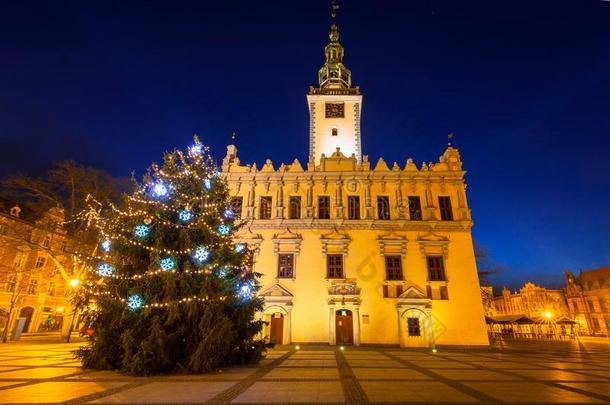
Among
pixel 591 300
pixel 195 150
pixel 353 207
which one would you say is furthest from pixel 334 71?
pixel 591 300

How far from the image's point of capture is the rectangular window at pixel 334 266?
74.3 feet

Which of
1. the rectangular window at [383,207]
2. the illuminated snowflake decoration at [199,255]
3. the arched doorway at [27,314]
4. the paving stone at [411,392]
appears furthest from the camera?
the arched doorway at [27,314]

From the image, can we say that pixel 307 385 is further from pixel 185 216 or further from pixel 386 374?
pixel 185 216

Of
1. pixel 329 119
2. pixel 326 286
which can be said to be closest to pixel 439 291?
pixel 326 286

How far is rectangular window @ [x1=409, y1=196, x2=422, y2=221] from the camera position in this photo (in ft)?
79.2

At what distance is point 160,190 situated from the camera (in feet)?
38.6

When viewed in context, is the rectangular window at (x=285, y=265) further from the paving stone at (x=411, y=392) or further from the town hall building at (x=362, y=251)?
the paving stone at (x=411, y=392)

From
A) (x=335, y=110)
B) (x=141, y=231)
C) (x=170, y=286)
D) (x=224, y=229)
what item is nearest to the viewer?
(x=170, y=286)

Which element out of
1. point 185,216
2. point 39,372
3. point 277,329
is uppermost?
point 185,216

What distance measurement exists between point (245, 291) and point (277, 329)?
445 inches

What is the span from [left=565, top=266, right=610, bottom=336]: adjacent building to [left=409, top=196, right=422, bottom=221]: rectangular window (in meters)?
55.1

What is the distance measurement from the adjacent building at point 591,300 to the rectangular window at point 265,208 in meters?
64.6

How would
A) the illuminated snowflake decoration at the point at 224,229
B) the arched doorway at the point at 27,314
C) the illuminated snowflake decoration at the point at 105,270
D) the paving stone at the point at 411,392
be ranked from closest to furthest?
the paving stone at the point at 411,392 < the illuminated snowflake decoration at the point at 105,270 < the illuminated snowflake decoration at the point at 224,229 < the arched doorway at the point at 27,314

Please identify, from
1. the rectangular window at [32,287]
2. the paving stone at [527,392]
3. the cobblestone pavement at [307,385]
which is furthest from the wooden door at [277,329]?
the rectangular window at [32,287]
